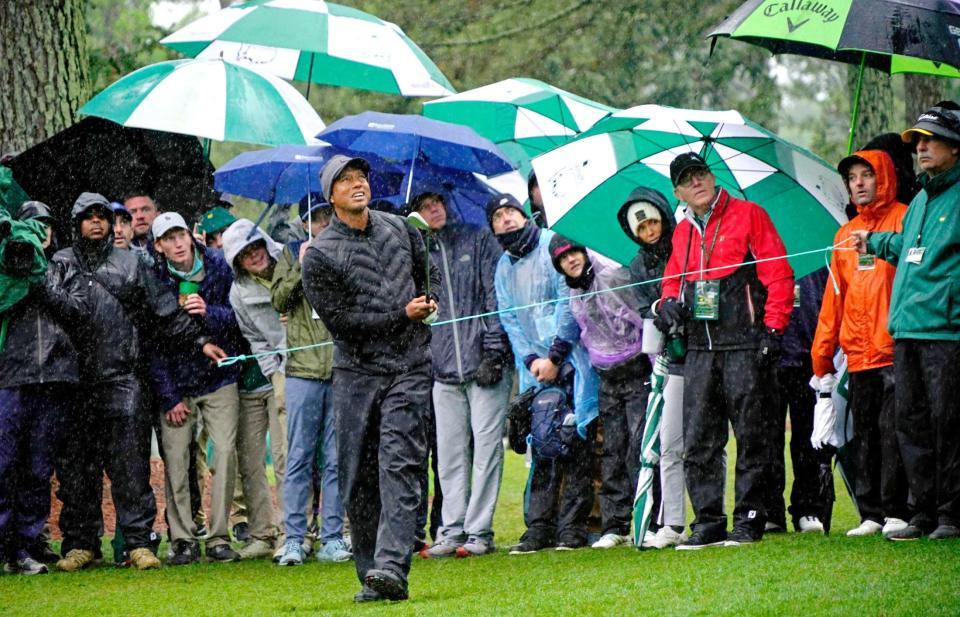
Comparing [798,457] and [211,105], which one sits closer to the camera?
[211,105]

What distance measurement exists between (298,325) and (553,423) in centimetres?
193

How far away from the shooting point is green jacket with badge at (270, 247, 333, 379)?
34.1 ft

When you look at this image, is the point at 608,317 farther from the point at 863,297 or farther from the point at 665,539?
the point at 863,297

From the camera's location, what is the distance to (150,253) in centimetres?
1088

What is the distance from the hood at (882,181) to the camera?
905 cm

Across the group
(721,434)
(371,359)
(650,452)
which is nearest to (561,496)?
(650,452)

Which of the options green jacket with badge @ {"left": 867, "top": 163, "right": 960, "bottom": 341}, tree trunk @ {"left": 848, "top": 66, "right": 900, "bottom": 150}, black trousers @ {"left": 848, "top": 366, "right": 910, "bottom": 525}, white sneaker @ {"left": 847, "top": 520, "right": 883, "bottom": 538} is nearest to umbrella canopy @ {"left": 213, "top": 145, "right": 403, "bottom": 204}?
black trousers @ {"left": 848, "top": 366, "right": 910, "bottom": 525}

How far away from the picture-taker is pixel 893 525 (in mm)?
8672

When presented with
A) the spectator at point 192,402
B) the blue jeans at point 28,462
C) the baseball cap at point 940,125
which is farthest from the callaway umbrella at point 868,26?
the blue jeans at point 28,462

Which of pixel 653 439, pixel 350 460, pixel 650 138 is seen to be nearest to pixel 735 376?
pixel 653 439

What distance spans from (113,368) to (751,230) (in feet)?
14.6

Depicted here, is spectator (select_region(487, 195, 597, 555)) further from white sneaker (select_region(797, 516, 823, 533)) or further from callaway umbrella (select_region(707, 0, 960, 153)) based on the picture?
callaway umbrella (select_region(707, 0, 960, 153))

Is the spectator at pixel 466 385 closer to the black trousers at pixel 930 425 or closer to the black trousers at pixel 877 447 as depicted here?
the black trousers at pixel 877 447

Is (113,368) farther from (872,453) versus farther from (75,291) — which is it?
(872,453)
